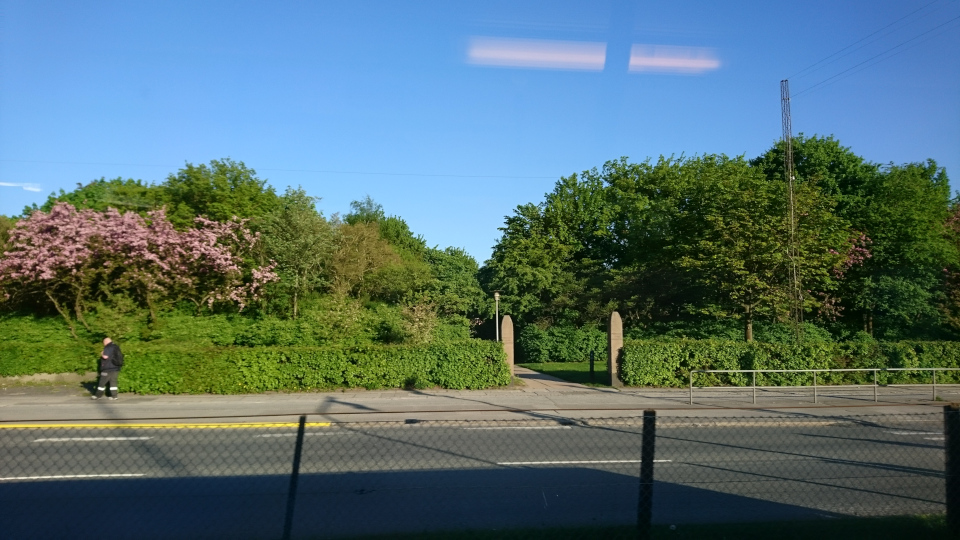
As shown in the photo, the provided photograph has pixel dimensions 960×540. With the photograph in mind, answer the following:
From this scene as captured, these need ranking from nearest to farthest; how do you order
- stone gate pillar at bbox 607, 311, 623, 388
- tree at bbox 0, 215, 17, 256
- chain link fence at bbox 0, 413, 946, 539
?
1. chain link fence at bbox 0, 413, 946, 539
2. stone gate pillar at bbox 607, 311, 623, 388
3. tree at bbox 0, 215, 17, 256

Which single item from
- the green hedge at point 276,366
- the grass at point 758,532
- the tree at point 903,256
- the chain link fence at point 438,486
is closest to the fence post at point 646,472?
the chain link fence at point 438,486

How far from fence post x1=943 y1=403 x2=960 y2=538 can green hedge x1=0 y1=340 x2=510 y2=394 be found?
51.5ft

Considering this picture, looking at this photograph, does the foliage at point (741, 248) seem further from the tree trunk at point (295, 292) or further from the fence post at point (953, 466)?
the fence post at point (953, 466)

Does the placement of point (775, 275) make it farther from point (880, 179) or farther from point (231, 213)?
point (231, 213)

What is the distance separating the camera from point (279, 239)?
2772 centimetres

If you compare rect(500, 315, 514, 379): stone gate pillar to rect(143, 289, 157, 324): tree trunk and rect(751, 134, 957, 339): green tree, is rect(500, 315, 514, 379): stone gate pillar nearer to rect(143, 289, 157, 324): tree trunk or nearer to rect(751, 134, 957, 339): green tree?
rect(143, 289, 157, 324): tree trunk

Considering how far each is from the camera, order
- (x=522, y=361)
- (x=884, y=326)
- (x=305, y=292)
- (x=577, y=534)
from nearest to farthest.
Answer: (x=577, y=534) → (x=305, y=292) → (x=884, y=326) → (x=522, y=361)

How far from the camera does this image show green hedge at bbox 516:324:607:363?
3447 centimetres

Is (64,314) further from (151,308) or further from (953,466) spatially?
(953,466)

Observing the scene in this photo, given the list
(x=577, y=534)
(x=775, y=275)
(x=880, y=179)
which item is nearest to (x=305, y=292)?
(x=775, y=275)

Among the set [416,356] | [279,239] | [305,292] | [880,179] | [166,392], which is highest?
[880,179]

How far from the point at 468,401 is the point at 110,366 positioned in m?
9.93

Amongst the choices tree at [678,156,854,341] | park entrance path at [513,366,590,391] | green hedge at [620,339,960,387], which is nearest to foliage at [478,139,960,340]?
tree at [678,156,854,341]

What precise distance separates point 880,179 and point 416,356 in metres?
31.7
